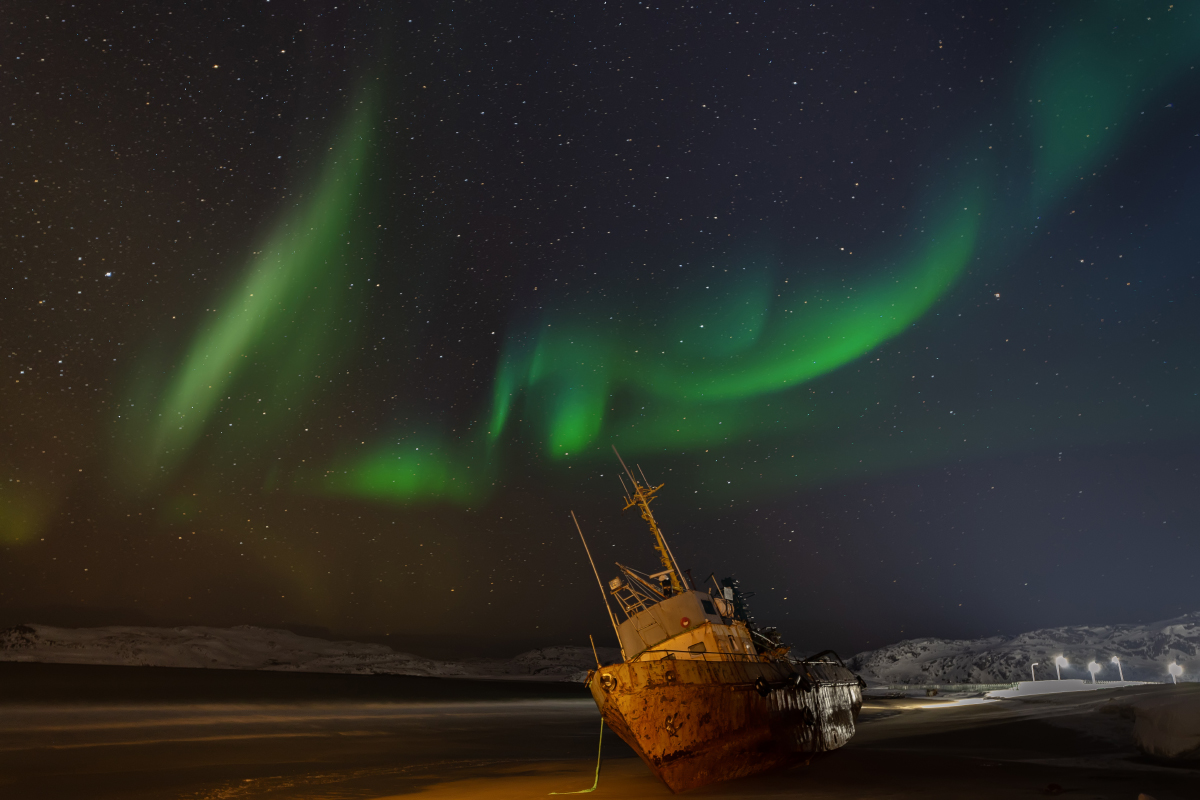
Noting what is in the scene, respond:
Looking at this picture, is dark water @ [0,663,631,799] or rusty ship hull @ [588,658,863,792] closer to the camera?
rusty ship hull @ [588,658,863,792]

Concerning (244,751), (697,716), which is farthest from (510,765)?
(244,751)

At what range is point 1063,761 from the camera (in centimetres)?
2070

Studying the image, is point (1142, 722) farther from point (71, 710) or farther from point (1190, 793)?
point (71, 710)

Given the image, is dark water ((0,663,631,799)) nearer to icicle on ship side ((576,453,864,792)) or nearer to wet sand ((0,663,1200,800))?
wet sand ((0,663,1200,800))

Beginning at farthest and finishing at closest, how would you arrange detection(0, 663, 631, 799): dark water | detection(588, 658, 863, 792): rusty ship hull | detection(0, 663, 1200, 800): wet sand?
detection(0, 663, 631, 799): dark water, detection(588, 658, 863, 792): rusty ship hull, detection(0, 663, 1200, 800): wet sand

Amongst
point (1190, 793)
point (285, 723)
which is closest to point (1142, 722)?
point (1190, 793)

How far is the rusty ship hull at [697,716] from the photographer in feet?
63.1

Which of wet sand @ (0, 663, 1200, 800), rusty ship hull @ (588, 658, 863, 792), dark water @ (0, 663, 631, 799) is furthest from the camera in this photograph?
dark water @ (0, 663, 631, 799)

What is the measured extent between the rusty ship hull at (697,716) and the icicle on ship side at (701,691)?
3 cm

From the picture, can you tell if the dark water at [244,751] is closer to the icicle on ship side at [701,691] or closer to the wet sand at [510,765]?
the wet sand at [510,765]

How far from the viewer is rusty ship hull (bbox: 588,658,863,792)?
19.2 meters

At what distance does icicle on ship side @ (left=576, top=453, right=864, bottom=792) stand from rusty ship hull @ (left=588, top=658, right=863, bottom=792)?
3 centimetres

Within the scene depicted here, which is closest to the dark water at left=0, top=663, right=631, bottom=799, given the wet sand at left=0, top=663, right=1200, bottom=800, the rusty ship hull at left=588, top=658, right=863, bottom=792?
the wet sand at left=0, top=663, right=1200, bottom=800

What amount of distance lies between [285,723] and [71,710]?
28419 millimetres
